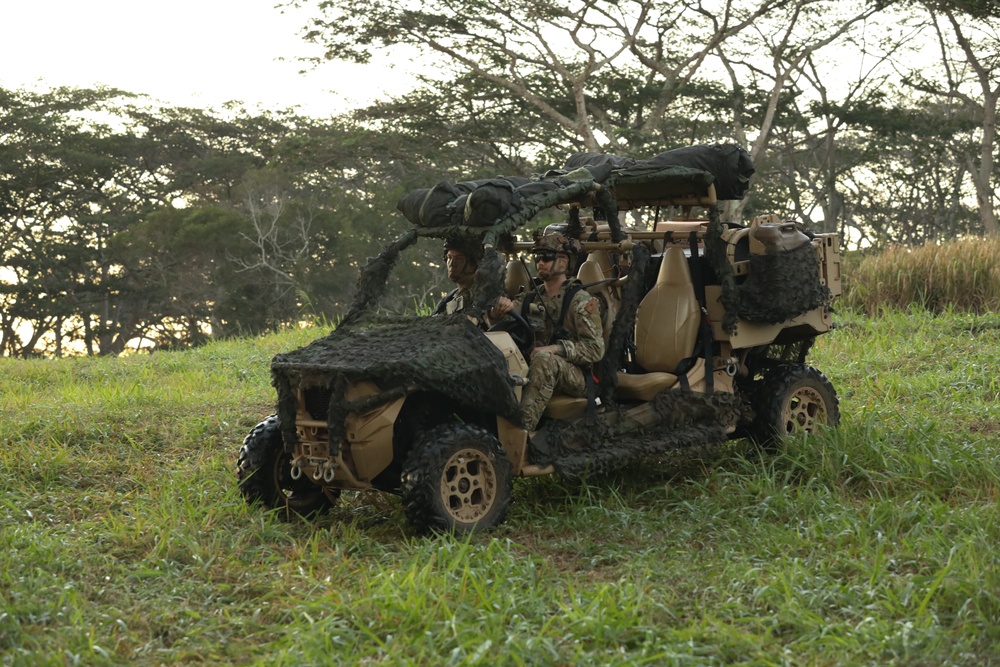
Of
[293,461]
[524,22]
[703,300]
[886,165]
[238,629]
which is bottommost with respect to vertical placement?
[238,629]

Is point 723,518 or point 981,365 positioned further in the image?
point 981,365

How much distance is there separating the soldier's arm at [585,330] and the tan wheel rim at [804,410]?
4.72 feet

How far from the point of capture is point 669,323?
274 inches

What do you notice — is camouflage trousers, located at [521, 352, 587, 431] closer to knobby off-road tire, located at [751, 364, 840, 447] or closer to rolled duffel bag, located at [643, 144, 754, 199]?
rolled duffel bag, located at [643, 144, 754, 199]

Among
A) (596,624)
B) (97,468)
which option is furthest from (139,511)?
(596,624)

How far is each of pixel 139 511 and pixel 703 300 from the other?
3230 mm

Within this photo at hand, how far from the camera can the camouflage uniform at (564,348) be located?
20.3ft

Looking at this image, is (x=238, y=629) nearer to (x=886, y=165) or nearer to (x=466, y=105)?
(x=466, y=105)

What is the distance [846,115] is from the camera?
25.0 metres

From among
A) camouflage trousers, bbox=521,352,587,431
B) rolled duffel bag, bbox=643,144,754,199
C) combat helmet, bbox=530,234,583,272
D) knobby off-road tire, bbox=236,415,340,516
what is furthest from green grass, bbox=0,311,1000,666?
rolled duffel bag, bbox=643,144,754,199

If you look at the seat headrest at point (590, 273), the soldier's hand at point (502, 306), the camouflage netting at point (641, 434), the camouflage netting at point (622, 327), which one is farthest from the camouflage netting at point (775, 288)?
the soldier's hand at point (502, 306)

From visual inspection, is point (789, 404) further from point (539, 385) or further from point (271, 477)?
point (271, 477)

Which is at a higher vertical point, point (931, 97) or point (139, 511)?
point (931, 97)

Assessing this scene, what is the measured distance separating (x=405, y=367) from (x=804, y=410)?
2890 mm
